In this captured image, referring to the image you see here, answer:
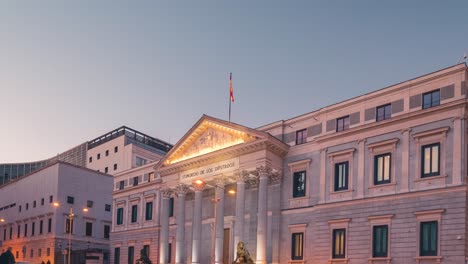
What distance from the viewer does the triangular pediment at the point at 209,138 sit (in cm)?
5472

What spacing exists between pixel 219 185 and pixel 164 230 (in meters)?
10.2

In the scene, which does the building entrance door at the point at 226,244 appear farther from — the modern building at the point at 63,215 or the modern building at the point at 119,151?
the modern building at the point at 119,151

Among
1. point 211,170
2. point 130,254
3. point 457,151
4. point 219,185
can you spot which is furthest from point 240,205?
point 130,254

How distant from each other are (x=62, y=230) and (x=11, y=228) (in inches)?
→ 833

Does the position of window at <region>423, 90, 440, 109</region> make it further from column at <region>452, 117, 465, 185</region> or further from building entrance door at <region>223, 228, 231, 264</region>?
building entrance door at <region>223, 228, 231, 264</region>

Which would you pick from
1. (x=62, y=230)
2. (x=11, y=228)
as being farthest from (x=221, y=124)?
(x=11, y=228)

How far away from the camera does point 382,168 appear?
149ft

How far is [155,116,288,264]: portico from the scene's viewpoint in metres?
52.5

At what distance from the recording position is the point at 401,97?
44.8 metres

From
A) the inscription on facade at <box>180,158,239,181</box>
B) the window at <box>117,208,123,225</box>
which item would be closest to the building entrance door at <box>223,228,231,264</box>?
the inscription on facade at <box>180,158,239,181</box>

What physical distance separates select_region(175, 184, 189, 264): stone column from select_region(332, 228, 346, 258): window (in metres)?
18.3

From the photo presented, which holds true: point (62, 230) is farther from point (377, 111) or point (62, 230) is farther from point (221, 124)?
point (377, 111)

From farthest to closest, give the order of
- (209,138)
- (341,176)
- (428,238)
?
(209,138) → (341,176) → (428,238)

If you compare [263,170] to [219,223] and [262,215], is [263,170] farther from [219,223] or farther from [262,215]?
[219,223]
